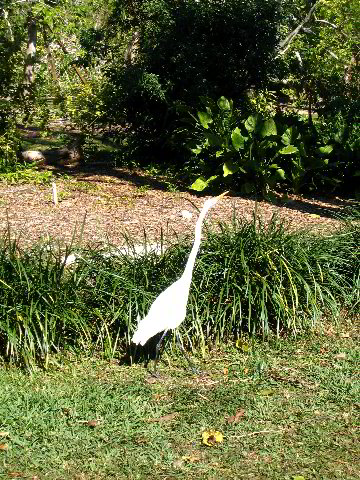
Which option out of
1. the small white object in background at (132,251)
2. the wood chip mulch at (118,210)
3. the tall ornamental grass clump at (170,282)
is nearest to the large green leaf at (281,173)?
the wood chip mulch at (118,210)

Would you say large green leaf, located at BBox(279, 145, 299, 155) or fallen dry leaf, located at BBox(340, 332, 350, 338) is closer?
fallen dry leaf, located at BBox(340, 332, 350, 338)

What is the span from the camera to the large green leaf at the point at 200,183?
1073 cm

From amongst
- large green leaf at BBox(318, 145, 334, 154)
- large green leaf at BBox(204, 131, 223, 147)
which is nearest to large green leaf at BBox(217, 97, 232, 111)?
large green leaf at BBox(204, 131, 223, 147)

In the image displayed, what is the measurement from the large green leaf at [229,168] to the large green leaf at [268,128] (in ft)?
1.91

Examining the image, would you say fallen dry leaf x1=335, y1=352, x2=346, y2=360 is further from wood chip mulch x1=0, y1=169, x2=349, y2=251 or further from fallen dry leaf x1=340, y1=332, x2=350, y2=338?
wood chip mulch x1=0, y1=169, x2=349, y2=251

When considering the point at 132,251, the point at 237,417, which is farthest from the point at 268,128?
the point at 237,417

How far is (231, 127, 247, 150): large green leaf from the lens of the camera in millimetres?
10711

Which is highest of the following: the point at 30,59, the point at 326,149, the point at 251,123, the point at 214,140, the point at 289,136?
the point at 30,59

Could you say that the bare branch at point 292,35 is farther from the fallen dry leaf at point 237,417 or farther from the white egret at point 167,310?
the fallen dry leaf at point 237,417

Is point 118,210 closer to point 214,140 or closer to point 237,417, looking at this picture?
point 214,140

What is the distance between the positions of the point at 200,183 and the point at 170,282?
461 centimetres

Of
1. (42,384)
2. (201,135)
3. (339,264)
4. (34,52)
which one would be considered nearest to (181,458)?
(42,384)

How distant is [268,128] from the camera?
35.4 feet

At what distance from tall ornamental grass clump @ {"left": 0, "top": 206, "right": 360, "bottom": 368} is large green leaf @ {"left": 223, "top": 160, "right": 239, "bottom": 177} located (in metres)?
3.82
